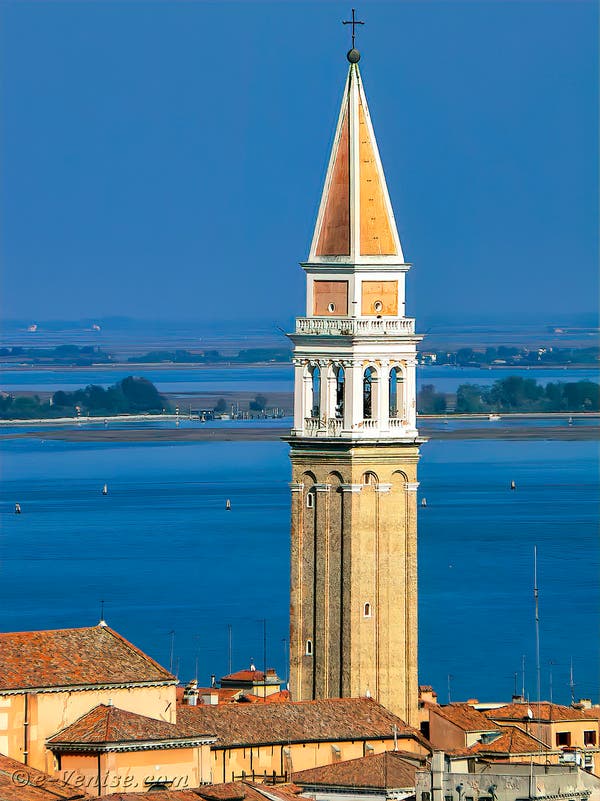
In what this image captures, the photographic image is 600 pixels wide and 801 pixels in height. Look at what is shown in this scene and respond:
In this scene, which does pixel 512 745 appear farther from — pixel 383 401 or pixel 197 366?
pixel 197 366

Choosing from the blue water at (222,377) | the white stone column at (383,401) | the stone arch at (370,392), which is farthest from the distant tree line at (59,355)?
the white stone column at (383,401)

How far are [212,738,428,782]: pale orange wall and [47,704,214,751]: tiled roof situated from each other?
164 centimetres

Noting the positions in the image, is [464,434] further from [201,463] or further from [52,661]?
[52,661]

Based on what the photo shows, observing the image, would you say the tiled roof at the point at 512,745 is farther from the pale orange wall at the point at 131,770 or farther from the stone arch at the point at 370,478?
the stone arch at the point at 370,478

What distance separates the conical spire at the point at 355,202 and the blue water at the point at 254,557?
384 inches

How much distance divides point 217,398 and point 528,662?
99291mm

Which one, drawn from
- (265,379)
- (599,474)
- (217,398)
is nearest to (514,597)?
(599,474)

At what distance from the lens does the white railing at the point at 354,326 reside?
38.3 m

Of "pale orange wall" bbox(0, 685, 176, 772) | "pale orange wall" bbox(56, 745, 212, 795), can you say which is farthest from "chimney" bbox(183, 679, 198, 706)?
"pale orange wall" bbox(56, 745, 212, 795)

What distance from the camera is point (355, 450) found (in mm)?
38125

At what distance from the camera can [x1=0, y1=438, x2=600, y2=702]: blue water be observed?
175 feet

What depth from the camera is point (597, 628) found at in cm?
5747

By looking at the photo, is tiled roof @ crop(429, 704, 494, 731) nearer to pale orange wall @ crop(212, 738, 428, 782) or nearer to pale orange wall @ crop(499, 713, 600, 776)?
pale orange wall @ crop(499, 713, 600, 776)

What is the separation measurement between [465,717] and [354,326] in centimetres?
484
